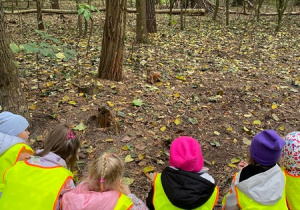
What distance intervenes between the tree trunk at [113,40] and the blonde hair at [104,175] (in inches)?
124

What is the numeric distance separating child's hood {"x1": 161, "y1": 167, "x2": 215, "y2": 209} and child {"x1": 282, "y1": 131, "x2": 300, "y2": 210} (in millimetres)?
719

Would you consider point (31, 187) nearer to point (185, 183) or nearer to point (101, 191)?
point (101, 191)

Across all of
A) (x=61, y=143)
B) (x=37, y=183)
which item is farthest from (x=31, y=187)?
(x=61, y=143)

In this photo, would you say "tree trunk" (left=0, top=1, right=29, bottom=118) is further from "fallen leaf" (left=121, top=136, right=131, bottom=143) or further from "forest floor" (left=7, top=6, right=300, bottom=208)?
"fallen leaf" (left=121, top=136, right=131, bottom=143)

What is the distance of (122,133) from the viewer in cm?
368

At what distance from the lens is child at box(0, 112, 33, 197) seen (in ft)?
7.11

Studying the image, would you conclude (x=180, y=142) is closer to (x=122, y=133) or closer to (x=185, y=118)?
(x=122, y=133)

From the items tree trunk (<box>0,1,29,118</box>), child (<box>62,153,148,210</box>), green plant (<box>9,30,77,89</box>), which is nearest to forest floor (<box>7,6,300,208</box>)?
tree trunk (<box>0,1,29,118</box>)

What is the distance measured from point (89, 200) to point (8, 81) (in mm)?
2065

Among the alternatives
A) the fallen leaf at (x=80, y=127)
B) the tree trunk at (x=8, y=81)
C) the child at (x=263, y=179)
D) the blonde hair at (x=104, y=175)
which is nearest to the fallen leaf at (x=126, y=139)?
the fallen leaf at (x=80, y=127)

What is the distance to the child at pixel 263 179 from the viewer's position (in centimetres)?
200

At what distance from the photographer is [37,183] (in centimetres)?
187

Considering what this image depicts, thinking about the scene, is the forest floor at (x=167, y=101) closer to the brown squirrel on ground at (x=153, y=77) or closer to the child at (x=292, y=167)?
the brown squirrel on ground at (x=153, y=77)

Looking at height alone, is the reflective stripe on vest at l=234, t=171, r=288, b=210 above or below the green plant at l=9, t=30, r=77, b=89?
below
